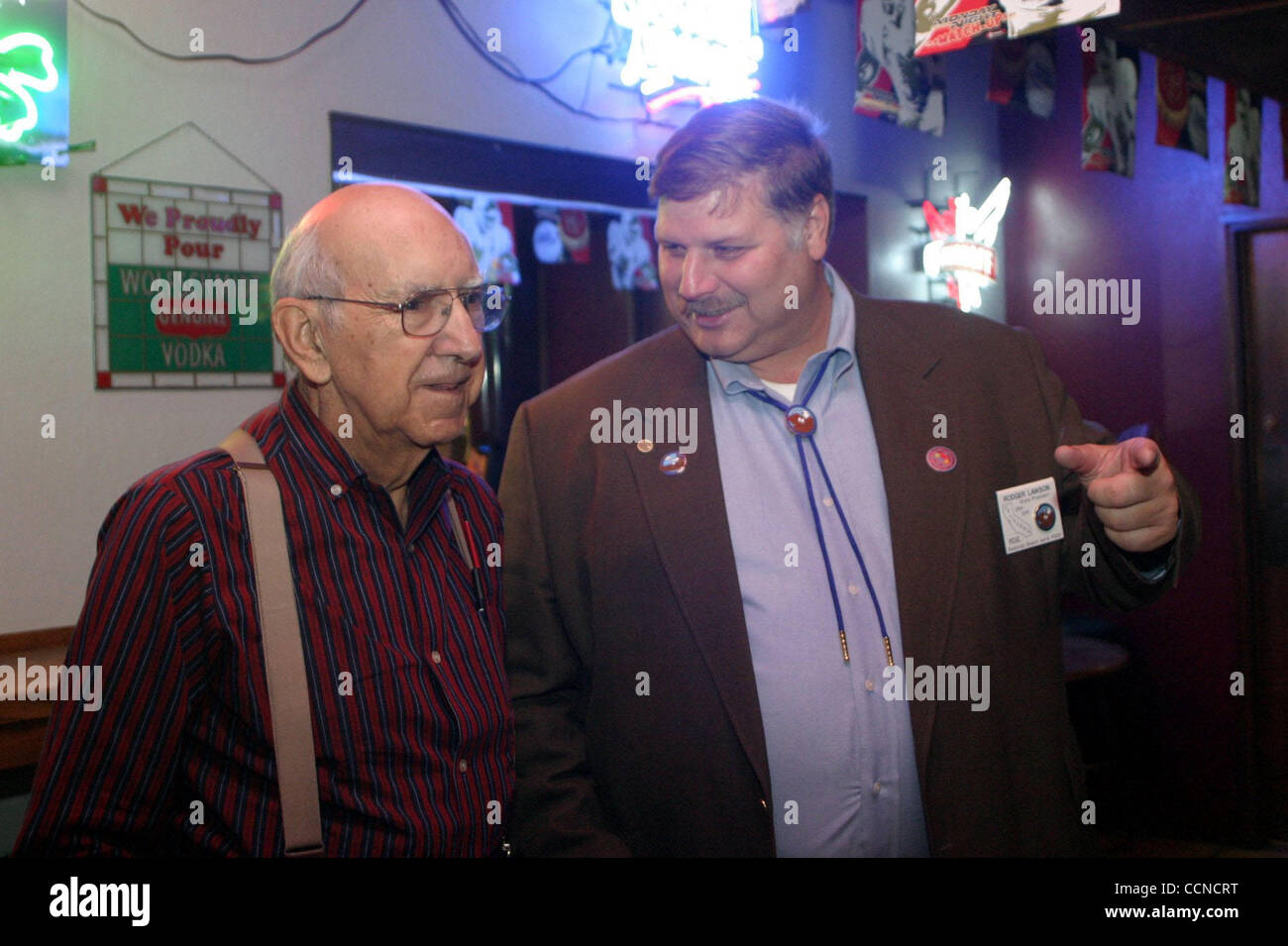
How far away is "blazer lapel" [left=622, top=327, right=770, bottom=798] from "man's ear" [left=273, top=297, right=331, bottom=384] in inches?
22.9

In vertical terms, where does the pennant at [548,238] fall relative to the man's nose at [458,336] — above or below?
above

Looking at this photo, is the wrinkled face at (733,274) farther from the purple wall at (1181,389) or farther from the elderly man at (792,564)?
the purple wall at (1181,389)

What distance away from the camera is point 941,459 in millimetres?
1978

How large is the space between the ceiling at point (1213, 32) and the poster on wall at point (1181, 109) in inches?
53.1

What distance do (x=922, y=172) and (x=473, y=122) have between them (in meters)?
3.05

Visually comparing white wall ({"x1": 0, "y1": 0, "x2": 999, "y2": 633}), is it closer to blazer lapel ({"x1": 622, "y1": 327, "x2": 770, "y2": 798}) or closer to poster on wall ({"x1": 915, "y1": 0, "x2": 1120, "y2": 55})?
poster on wall ({"x1": 915, "y1": 0, "x2": 1120, "y2": 55})

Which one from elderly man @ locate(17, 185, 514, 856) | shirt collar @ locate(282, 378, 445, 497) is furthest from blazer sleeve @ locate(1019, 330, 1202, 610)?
shirt collar @ locate(282, 378, 445, 497)

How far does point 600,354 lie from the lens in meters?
5.02

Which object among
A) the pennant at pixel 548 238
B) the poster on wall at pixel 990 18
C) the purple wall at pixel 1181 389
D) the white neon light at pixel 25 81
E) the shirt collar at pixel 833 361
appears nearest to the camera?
the shirt collar at pixel 833 361

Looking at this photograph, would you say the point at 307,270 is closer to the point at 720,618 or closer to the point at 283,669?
the point at 283,669

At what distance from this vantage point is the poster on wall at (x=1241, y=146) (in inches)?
182

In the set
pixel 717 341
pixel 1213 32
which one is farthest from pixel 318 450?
pixel 1213 32

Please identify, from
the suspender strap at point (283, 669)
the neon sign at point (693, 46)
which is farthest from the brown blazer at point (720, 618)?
the neon sign at point (693, 46)

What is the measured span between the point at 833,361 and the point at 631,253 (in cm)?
298
